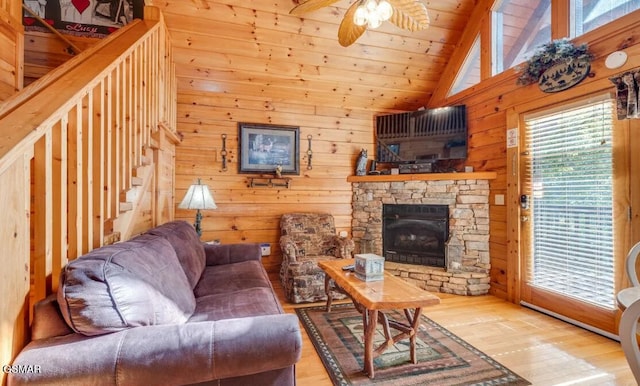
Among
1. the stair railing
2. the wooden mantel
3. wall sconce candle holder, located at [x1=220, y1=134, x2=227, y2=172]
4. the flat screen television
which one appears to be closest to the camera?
the stair railing

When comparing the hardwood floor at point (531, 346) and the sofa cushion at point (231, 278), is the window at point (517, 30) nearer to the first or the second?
the hardwood floor at point (531, 346)

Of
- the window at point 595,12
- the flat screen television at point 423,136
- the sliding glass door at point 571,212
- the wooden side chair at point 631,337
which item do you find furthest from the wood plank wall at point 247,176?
the wooden side chair at point 631,337

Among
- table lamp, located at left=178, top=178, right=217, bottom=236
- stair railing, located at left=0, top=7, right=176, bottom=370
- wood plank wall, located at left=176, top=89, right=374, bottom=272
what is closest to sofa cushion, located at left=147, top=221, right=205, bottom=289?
stair railing, located at left=0, top=7, right=176, bottom=370

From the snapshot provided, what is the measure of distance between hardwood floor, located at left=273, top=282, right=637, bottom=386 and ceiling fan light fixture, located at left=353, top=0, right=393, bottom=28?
2250mm

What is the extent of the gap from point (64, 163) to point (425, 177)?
11.2 ft

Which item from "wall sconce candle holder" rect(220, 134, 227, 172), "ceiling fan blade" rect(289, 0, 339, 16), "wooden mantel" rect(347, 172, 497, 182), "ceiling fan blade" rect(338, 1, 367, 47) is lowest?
"wooden mantel" rect(347, 172, 497, 182)

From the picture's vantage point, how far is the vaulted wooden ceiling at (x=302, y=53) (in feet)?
10.6

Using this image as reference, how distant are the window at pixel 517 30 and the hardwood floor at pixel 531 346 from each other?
101 inches

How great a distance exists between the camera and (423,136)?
401cm

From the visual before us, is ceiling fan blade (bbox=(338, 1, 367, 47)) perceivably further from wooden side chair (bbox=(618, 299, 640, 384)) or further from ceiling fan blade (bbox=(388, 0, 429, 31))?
wooden side chair (bbox=(618, 299, 640, 384))

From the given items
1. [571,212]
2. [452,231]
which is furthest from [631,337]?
[452,231]

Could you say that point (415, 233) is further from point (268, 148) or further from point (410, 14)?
point (410, 14)

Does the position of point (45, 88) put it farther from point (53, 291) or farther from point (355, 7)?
point (355, 7)

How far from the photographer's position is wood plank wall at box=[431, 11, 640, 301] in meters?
2.25
